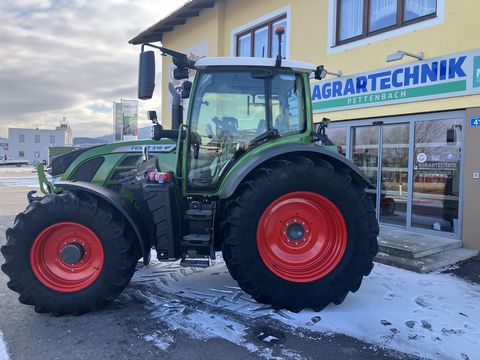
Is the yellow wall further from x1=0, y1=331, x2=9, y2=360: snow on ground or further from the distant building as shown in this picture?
the distant building

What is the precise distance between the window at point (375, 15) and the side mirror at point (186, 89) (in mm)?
5099

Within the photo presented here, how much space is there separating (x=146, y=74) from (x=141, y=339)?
2.28 meters

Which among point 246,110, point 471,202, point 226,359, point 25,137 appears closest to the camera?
point 226,359

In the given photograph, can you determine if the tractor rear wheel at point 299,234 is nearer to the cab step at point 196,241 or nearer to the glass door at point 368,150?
the cab step at point 196,241

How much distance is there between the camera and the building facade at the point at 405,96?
6707 mm

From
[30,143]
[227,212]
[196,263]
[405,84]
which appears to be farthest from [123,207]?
[30,143]

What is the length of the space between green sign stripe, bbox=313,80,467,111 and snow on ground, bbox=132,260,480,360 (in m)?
3.33

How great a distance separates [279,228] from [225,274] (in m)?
1.45

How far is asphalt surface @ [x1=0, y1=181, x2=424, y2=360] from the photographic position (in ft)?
10.3

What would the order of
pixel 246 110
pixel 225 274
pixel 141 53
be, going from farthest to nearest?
pixel 225 274 < pixel 246 110 < pixel 141 53

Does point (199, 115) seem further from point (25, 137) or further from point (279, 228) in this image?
point (25, 137)

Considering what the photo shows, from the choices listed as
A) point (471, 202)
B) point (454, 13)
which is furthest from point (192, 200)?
point (454, 13)

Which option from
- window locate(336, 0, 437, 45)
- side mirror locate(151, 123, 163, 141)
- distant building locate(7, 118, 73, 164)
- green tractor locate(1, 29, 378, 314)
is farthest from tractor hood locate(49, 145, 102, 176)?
distant building locate(7, 118, 73, 164)

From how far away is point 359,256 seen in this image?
153 inches
